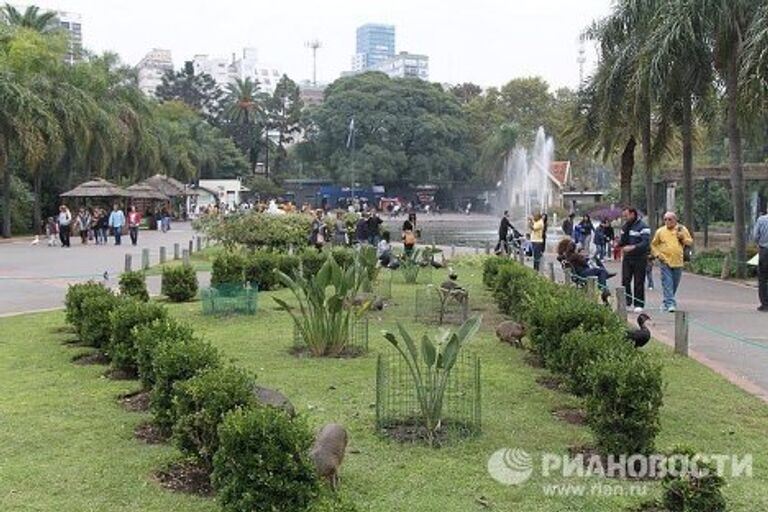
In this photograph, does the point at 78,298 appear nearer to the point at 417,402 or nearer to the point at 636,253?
the point at 417,402

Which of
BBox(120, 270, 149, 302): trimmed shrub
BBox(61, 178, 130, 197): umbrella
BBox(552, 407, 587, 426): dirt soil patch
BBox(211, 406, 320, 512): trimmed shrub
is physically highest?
BBox(61, 178, 130, 197): umbrella

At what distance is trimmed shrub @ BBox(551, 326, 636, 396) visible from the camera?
5.92 m

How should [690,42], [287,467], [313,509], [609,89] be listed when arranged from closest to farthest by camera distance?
[313,509] → [287,467] → [690,42] → [609,89]

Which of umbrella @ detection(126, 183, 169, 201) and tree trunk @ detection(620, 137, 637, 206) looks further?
umbrella @ detection(126, 183, 169, 201)

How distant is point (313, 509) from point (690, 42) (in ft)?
57.0

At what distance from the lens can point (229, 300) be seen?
12188 mm

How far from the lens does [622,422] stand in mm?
5262

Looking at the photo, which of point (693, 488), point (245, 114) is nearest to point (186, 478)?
point (693, 488)

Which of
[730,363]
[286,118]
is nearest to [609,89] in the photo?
[730,363]

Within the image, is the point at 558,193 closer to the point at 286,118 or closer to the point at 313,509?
the point at 286,118

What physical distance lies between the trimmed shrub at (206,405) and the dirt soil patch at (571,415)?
2.65m

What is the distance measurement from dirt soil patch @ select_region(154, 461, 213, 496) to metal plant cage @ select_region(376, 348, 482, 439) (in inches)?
55.4

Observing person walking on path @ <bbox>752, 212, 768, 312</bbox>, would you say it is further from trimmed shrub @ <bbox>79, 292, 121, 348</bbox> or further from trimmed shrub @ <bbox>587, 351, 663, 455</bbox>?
trimmed shrub @ <bbox>79, 292, 121, 348</bbox>

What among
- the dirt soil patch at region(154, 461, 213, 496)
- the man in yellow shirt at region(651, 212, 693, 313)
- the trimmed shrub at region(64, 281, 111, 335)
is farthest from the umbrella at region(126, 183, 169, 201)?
the dirt soil patch at region(154, 461, 213, 496)
